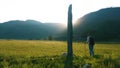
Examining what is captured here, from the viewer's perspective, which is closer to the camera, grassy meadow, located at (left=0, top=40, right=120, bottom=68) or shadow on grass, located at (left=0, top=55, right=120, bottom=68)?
shadow on grass, located at (left=0, top=55, right=120, bottom=68)

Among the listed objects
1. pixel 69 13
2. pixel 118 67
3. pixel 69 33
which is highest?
pixel 69 13

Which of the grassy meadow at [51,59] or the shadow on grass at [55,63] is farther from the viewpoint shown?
the grassy meadow at [51,59]

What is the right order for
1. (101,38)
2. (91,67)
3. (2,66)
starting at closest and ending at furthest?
1. (91,67)
2. (2,66)
3. (101,38)

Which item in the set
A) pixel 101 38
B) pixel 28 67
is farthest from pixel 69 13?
pixel 101 38

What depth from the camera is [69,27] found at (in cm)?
1717

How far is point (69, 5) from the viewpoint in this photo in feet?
57.5

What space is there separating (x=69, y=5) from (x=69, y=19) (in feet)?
2.95

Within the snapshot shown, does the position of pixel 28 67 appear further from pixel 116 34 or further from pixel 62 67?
pixel 116 34

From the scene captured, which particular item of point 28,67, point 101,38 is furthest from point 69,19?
point 101,38

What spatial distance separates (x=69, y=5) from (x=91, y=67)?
13.5 ft

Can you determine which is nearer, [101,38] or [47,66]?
[47,66]

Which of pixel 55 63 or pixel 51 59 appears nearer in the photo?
pixel 55 63

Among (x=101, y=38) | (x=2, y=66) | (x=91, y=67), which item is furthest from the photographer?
(x=101, y=38)

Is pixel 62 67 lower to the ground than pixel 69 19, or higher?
lower
